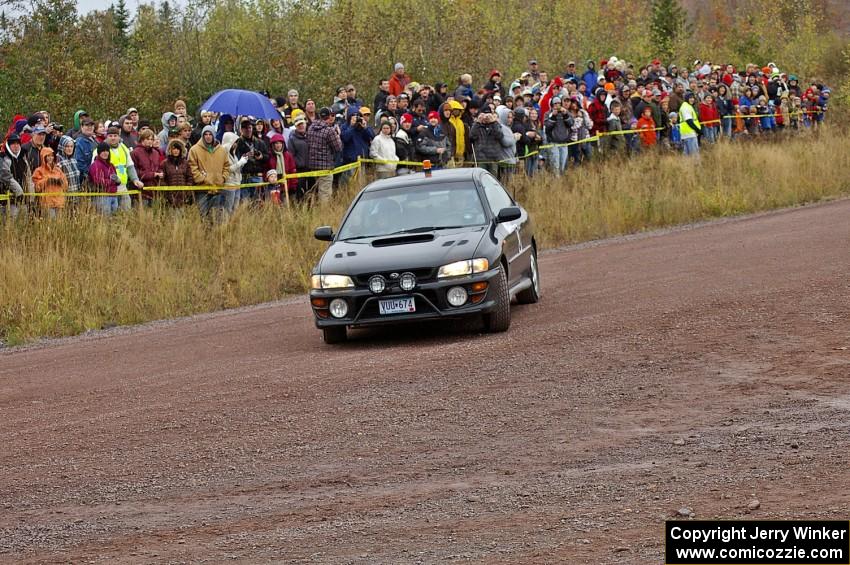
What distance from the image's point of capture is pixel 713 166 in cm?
3103

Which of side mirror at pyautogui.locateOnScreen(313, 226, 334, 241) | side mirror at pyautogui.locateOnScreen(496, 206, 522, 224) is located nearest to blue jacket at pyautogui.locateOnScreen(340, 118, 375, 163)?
side mirror at pyautogui.locateOnScreen(313, 226, 334, 241)

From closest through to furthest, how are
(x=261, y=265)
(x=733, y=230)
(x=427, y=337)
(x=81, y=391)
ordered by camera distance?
1. (x=81, y=391)
2. (x=427, y=337)
3. (x=261, y=265)
4. (x=733, y=230)

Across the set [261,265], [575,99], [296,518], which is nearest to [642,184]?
[575,99]

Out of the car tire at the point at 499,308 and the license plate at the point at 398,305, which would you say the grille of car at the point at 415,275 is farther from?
the car tire at the point at 499,308

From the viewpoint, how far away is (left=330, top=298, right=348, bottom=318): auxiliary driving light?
13141 millimetres

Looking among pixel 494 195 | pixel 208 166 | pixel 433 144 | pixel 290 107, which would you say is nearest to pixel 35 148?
pixel 208 166

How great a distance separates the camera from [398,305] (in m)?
13.0

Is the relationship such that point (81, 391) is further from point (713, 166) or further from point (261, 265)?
point (713, 166)

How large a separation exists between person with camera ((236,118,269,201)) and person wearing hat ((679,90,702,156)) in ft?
44.0

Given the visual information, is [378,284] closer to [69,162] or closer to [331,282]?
[331,282]

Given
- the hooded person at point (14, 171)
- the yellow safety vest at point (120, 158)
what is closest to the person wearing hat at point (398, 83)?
the yellow safety vest at point (120, 158)

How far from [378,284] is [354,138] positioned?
10958 millimetres

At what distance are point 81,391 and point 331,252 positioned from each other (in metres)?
3.10

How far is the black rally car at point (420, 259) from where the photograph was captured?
1296cm
